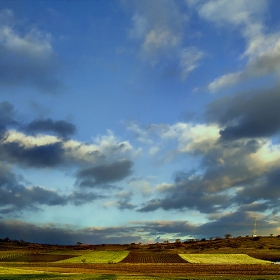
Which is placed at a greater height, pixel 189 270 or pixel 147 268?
pixel 189 270

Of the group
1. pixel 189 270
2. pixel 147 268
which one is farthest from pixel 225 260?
pixel 189 270

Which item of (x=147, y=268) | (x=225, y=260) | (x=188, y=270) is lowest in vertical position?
(x=147, y=268)

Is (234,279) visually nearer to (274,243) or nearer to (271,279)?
(271,279)

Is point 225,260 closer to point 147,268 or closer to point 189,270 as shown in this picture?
point 147,268

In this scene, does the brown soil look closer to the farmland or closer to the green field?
the farmland

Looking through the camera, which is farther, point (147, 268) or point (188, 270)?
point (147, 268)

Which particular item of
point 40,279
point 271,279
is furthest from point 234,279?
point 40,279

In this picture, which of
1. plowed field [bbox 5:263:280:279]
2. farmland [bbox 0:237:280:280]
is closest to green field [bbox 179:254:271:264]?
farmland [bbox 0:237:280:280]

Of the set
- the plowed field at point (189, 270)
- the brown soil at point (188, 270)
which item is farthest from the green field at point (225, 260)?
the brown soil at point (188, 270)

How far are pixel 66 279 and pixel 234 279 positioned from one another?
24.8 metres

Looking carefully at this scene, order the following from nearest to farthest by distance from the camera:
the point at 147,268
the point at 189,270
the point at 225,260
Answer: the point at 189,270
the point at 147,268
the point at 225,260

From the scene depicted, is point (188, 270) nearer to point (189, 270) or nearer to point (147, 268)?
point (189, 270)

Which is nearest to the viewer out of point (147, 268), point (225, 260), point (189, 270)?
point (189, 270)

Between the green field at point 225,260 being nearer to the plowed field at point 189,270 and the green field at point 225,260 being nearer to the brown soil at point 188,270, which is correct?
the plowed field at point 189,270
